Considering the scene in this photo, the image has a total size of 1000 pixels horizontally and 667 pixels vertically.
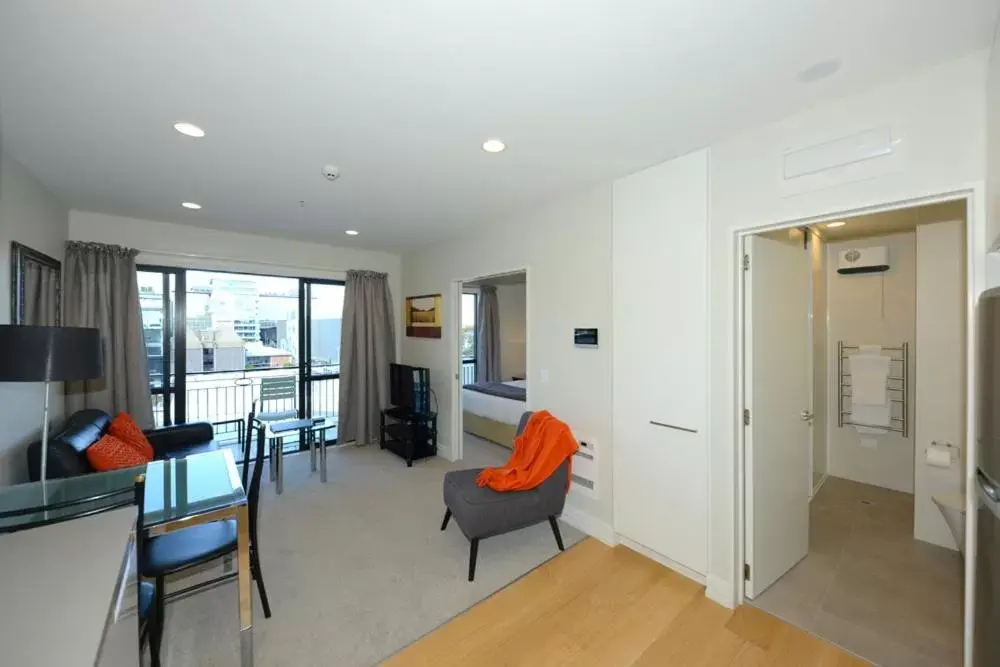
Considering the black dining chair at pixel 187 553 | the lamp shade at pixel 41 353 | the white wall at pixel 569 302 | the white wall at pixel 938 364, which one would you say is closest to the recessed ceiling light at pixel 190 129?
the lamp shade at pixel 41 353

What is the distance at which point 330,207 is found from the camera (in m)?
3.41

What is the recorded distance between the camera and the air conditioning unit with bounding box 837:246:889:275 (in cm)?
370

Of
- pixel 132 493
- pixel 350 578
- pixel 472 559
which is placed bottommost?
pixel 350 578

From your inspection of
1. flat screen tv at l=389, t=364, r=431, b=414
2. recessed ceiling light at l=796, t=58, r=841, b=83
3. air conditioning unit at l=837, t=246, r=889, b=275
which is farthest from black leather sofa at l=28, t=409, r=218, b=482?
air conditioning unit at l=837, t=246, r=889, b=275

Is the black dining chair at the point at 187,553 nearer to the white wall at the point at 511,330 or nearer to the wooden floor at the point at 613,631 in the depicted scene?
the wooden floor at the point at 613,631

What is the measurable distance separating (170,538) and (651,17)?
309 centimetres

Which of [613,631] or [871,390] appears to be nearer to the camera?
[613,631]

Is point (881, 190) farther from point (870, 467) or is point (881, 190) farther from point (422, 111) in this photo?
point (870, 467)

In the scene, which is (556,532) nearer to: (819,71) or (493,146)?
(493,146)

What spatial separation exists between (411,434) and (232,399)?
229cm

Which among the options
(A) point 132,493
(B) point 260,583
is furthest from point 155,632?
(A) point 132,493

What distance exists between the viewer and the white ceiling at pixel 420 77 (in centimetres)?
132

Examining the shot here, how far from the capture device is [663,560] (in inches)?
101

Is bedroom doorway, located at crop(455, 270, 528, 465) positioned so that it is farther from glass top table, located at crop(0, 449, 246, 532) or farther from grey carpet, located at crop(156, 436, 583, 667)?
glass top table, located at crop(0, 449, 246, 532)
